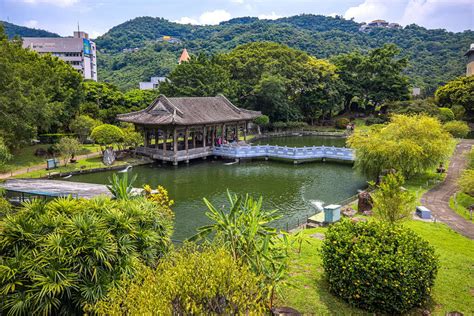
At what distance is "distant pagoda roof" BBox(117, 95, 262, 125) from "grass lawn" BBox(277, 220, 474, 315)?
1960cm

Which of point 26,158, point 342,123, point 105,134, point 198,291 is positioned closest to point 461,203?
point 198,291

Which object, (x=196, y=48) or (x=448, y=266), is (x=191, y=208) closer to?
(x=448, y=266)

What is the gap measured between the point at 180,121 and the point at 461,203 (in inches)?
754

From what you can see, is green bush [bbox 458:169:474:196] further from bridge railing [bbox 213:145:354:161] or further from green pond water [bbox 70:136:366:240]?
bridge railing [bbox 213:145:354:161]

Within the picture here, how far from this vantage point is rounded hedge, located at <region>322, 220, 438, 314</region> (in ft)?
25.8

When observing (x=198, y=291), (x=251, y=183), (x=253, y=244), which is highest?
(x=198, y=291)

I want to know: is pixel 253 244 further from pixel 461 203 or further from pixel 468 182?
pixel 461 203

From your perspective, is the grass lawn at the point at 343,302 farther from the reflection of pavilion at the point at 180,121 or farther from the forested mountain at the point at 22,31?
the forested mountain at the point at 22,31

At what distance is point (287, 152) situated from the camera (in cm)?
3147

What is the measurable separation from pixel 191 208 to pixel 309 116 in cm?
3954

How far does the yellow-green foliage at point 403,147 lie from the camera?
2095 centimetres

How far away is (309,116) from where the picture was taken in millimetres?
55500

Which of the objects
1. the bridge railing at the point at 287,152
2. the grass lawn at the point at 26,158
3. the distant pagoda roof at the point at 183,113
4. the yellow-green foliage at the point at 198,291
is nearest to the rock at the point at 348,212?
the yellow-green foliage at the point at 198,291

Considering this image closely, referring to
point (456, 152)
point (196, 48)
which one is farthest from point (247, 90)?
point (196, 48)
